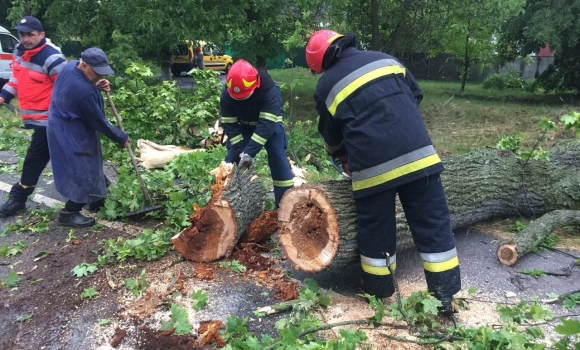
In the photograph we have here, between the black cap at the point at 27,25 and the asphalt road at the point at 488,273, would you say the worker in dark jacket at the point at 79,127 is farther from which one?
the asphalt road at the point at 488,273

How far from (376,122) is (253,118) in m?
1.93

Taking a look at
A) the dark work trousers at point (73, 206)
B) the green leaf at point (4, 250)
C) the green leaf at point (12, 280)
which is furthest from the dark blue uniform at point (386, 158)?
the green leaf at point (4, 250)

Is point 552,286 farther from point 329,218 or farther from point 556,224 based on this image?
point 329,218

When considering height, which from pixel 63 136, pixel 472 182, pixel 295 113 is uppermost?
pixel 63 136

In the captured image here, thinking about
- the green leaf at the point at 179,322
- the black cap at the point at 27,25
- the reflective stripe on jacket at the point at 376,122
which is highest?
the black cap at the point at 27,25

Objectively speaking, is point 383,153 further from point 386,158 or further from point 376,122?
point 376,122

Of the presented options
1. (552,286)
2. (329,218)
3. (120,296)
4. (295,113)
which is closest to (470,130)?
(295,113)

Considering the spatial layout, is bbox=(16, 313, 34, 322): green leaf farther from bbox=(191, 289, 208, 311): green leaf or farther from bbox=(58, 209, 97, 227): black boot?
bbox=(58, 209, 97, 227): black boot

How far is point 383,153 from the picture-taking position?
2826 millimetres

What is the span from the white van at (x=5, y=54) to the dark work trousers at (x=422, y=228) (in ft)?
48.6

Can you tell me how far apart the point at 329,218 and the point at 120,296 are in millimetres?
1581

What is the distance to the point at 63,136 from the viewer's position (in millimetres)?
4180

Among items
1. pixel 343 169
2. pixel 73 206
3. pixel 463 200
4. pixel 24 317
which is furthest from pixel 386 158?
pixel 73 206

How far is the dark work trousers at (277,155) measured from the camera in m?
4.61
